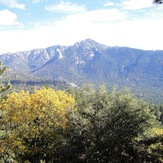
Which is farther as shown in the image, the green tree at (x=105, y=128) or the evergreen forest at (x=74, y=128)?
the evergreen forest at (x=74, y=128)

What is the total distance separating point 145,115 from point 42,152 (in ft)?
44.4

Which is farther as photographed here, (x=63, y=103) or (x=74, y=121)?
(x=63, y=103)

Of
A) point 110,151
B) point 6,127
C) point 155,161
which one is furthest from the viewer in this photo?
point 6,127

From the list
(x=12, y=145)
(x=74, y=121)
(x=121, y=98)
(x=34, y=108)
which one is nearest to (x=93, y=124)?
(x=74, y=121)

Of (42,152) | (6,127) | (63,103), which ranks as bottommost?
(42,152)

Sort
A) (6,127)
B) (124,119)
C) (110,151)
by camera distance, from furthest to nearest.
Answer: (6,127)
(124,119)
(110,151)

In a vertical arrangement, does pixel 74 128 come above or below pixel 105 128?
above

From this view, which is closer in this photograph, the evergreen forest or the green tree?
the green tree

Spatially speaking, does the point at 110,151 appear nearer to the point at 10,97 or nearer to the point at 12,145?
the point at 12,145

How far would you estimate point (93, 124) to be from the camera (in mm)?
33781

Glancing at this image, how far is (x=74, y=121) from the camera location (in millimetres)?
33031

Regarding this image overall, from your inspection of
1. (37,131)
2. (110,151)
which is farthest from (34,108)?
(110,151)

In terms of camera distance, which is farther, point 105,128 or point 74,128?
point 105,128

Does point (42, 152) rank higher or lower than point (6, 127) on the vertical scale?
lower
